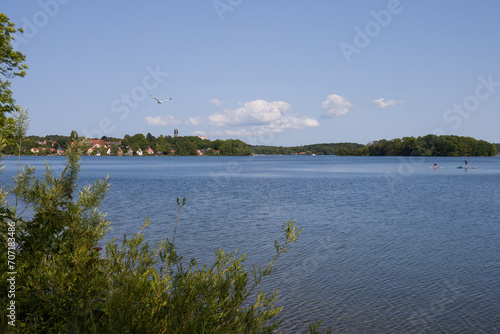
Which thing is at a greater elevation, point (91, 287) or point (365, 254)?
point (91, 287)

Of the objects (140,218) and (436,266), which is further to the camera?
(140,218)

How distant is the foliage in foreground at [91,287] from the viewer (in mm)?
4207

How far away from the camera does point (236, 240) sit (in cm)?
1888

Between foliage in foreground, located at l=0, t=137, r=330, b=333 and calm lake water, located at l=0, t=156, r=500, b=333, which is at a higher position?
foliage in foreground, located at l=0, t=137, r=330, b=333

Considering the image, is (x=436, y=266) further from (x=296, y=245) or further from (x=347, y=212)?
(x=347, y=212)

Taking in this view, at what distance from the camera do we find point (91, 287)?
4488 millimetres

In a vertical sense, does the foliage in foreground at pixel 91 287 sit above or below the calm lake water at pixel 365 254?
above

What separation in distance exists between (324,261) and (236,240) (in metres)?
4.85

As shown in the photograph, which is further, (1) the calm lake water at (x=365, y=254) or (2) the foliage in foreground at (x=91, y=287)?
(1) the calm lake water at (x=365, y=254)

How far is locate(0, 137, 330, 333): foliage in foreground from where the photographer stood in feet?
13.8

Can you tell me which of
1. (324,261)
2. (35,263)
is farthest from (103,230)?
(324,261)

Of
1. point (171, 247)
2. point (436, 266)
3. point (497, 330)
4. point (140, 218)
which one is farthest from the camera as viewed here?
point (140, 218)

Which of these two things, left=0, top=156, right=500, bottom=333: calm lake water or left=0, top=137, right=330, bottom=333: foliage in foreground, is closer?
left=0, top=137, right=330, bottom=333: foliage in foreground

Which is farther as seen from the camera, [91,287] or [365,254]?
[365,254]
